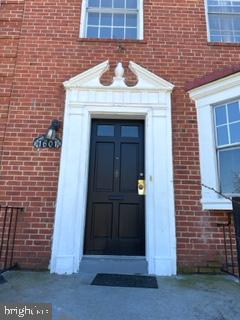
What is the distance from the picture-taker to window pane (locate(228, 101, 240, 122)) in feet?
14.8

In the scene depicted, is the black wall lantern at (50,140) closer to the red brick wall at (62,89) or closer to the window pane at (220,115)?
the red brick wall at (62,89)

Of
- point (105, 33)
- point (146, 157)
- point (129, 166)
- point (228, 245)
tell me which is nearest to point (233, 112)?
point (146, 157)

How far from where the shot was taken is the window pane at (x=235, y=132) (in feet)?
14.6

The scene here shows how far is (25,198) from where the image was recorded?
4.41m

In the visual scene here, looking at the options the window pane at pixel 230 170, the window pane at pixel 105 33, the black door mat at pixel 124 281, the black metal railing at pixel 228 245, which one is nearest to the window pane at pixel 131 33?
the window pane at pixel 105 33

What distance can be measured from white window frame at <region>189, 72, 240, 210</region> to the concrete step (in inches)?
52.1

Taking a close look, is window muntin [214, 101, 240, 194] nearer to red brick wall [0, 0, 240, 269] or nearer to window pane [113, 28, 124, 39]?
red brick wall [0, 0, 240, 269]

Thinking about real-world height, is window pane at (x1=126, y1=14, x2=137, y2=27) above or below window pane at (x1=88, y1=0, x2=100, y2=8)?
below

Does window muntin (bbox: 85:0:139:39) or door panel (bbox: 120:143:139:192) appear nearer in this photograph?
door panel (bbox: 120:143:139:192)

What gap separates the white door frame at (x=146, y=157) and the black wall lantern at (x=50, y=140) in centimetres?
15

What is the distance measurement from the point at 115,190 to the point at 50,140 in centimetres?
134

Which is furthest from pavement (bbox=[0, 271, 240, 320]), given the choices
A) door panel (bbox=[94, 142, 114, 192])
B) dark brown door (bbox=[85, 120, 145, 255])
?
door panel (bbox=[94, 142, 114, 192])

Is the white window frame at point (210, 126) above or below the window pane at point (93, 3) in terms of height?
below

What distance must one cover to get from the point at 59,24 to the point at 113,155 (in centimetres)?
275
